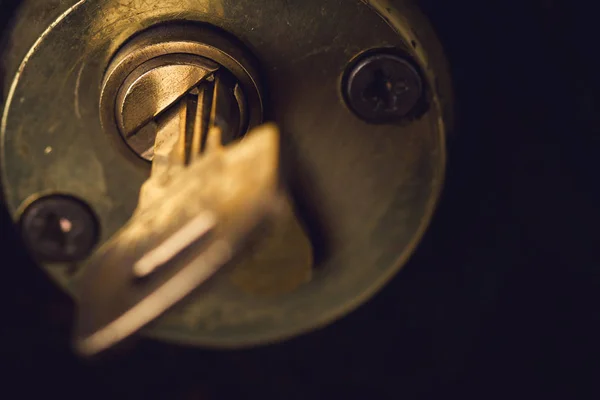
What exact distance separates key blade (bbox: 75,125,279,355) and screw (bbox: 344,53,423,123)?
15cm

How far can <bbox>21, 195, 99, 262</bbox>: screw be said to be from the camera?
44 cm

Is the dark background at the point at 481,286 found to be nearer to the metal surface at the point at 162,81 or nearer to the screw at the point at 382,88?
the screw at the point at 382,88

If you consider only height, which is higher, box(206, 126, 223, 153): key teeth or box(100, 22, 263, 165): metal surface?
box(100, 22, 263, 165): metal surface

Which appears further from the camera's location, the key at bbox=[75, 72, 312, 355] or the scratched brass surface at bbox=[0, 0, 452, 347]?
the scratched brass surface at bbox=[0, 0, 452, 347]

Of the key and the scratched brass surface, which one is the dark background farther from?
the key

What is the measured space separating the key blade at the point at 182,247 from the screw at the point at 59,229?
0.15m

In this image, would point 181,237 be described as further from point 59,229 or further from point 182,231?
point 59,229

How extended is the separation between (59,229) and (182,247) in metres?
0.22

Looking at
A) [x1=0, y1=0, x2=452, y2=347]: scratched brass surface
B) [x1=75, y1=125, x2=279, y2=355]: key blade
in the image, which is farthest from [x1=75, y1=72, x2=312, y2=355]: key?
[x1=0, y1=0, x2=452, y2=347]: scratched brass surface

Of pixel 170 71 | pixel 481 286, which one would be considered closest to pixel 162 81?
pixel 170 71

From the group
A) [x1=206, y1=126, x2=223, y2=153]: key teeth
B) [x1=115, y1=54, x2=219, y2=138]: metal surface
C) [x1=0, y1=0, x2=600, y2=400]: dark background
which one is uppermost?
[x1=115, y1=54, x2=219, y2=138]: metal surface

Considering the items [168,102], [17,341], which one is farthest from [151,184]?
[17,341]

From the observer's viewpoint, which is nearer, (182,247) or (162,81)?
(182,247)

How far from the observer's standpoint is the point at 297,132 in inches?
16.1
